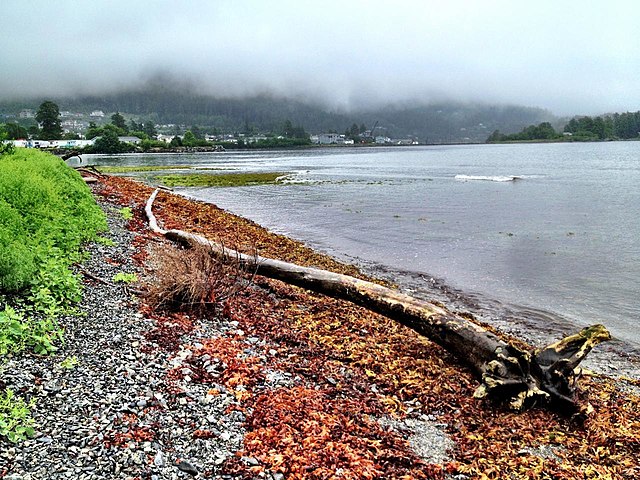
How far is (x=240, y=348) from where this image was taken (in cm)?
757

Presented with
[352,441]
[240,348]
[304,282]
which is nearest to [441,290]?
[304,282]

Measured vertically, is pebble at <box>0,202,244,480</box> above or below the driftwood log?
above

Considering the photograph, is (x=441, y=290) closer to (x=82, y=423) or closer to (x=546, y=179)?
(x=82, y=423)

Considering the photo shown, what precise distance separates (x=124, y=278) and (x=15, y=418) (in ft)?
17.3

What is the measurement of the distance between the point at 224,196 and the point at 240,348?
111 ft

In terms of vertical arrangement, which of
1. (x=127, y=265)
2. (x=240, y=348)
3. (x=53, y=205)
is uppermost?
(x=53, y=205)

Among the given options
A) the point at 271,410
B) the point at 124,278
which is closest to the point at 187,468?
the point at 271,410

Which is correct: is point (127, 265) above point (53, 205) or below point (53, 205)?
below

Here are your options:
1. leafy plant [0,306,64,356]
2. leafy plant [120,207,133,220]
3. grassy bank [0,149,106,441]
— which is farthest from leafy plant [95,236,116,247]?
leafy plant [0,306,64,356]

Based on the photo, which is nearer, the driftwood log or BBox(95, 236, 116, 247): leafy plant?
the driftwood log

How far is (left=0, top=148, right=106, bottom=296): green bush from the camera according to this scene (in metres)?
7.41

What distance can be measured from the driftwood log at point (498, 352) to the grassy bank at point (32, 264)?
5.64m

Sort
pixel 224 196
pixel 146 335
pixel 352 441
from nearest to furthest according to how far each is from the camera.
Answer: pixel 352 441
pixel 146 335
pixel 224 196

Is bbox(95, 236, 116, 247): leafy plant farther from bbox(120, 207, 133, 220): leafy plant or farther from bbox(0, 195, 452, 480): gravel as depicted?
bbox(120, 207, 133, 220): leafy plant
